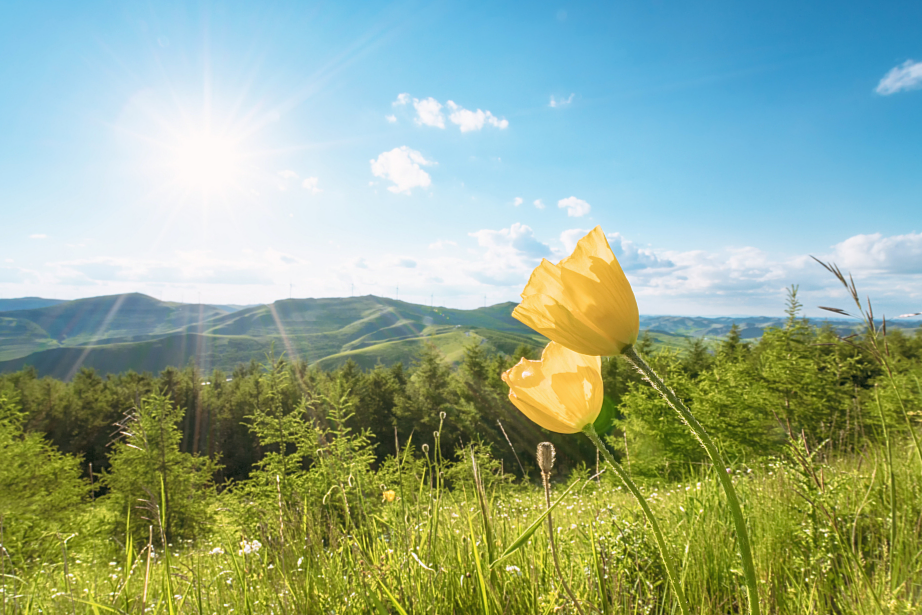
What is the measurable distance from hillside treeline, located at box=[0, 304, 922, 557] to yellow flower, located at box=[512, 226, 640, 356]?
0.58 m

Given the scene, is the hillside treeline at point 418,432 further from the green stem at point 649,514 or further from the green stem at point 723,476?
the green stem at point 723,476

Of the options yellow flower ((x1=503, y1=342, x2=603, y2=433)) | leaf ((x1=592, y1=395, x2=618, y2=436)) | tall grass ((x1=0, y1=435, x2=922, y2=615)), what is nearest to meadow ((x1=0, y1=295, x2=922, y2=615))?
tall grass ((x1=0, y1=435, x2=922, y2=615))

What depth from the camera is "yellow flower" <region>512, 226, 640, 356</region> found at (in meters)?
0.64

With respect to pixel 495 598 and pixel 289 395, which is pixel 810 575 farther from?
pixel 289 395

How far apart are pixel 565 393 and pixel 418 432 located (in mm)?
28238

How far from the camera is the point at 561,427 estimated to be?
31.0 inches

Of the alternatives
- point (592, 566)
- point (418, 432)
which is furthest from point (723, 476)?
point (418, 432)

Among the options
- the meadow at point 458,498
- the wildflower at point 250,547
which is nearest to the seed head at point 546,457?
the meadow at point 458,498

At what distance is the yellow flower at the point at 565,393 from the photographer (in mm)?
758

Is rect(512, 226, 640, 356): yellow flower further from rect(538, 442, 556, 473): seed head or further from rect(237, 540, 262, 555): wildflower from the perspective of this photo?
rect(237, 540, 262, 555): wildflower

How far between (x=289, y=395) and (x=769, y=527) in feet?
98.2

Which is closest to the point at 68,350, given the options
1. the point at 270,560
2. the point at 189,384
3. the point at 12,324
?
the point at 12,324

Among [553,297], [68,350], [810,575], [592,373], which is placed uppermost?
[553,297]

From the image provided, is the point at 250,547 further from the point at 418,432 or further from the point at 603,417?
the point at 418,432
